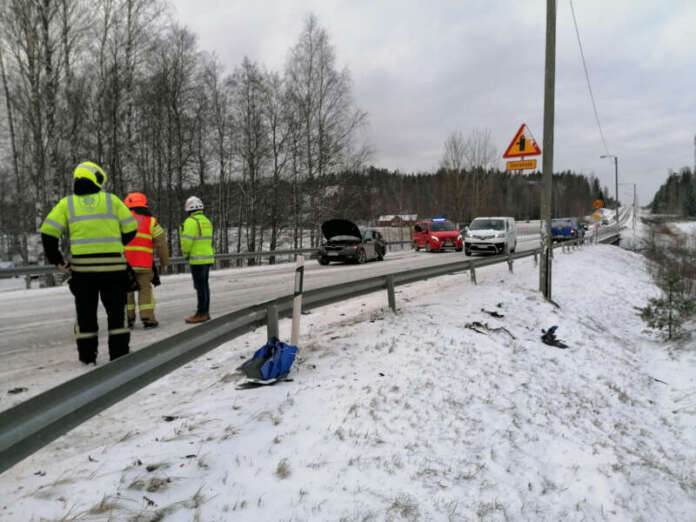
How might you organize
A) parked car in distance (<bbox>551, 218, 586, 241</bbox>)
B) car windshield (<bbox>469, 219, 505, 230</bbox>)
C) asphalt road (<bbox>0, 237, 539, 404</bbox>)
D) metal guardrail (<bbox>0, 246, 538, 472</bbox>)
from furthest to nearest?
parked car in distance (<bbox>551, 218, 586, 241</bbox>) < car windshield (<bbox>469, 219, 505, 230</bbox>) < asphalt road (<bbox>0, 237, 539, 404</bbox>) < metal guardrail (<bbox>0, 246, 538, 472</bbox>)

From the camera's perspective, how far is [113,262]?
4438 millimetres

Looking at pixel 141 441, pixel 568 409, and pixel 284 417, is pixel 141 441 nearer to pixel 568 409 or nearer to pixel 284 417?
pixel 284 417

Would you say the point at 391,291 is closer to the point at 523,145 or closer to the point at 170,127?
the point at 523,145

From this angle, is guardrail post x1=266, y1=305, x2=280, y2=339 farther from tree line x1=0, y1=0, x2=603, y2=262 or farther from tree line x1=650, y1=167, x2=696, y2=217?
tree line x1=650, y1=167, x2=696, y2=217

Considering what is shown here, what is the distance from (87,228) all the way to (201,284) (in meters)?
2.47

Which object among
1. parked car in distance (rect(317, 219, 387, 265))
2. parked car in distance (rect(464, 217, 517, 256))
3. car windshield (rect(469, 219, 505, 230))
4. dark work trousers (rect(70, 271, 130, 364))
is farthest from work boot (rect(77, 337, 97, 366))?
car windshield (rect(469, 219, 505, 230))

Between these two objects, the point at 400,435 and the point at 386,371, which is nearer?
the point at 400,435

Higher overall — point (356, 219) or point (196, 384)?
point (356, 219)

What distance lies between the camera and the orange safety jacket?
20.2ft

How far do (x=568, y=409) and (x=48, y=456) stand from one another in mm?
4942

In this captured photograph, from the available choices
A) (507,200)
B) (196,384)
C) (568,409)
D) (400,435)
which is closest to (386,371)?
(400,435)

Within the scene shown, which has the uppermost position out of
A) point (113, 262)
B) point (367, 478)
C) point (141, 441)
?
point (113, 262)

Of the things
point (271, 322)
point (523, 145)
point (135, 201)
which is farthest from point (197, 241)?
point (523, 145)

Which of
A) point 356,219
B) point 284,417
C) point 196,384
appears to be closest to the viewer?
point 284,417
